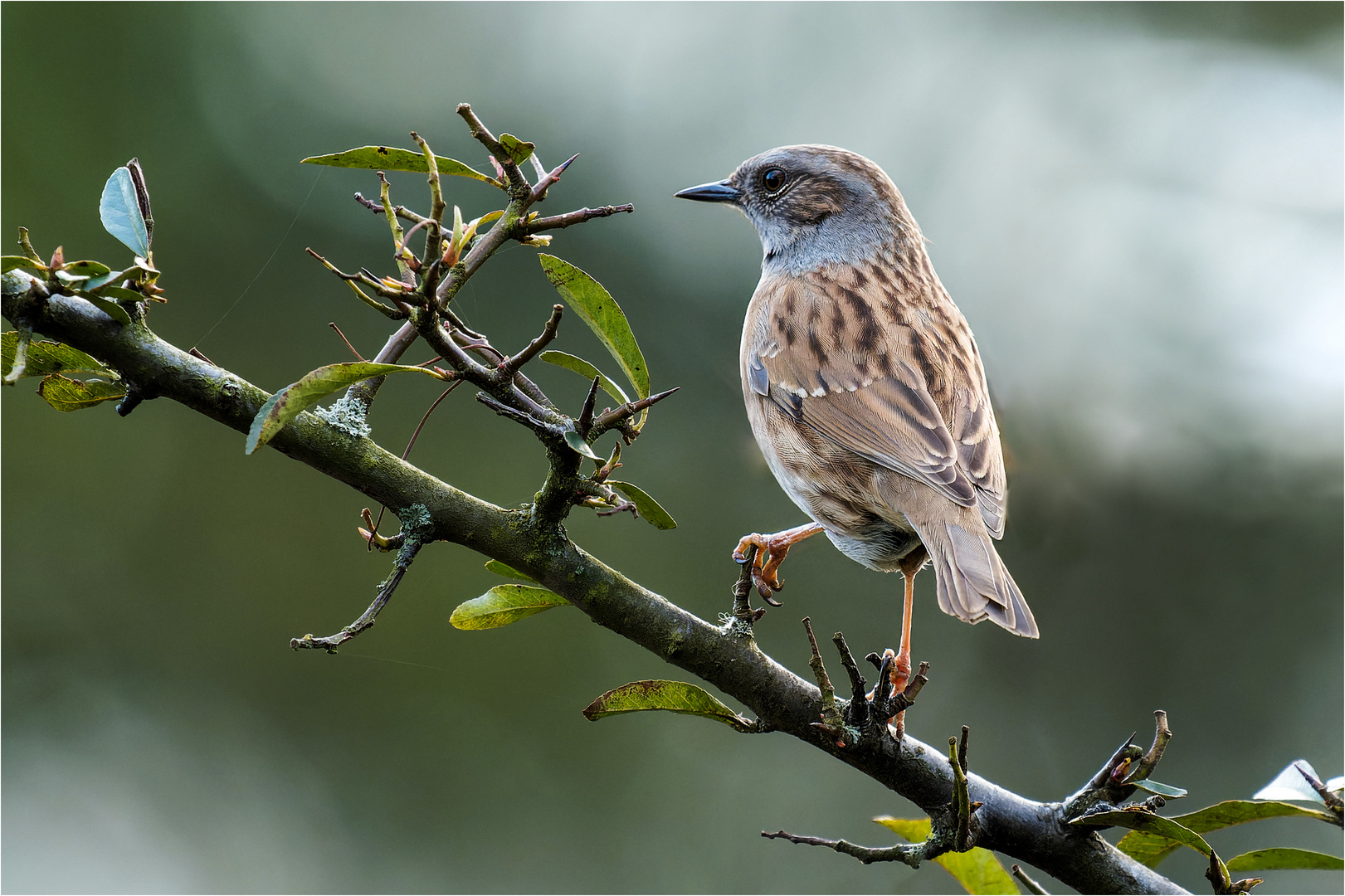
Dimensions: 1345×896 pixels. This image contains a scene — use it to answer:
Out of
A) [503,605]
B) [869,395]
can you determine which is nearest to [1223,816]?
[869,395]

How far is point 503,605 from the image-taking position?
2354 millimetres

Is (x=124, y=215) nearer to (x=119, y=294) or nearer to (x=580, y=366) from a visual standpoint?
(x=119, y=294)

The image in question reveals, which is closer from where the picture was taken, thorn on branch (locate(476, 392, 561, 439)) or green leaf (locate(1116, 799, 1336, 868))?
thorn on branch (locate(476, 392, 561, 439))

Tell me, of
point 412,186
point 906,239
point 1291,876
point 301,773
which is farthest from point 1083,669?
point 412,186

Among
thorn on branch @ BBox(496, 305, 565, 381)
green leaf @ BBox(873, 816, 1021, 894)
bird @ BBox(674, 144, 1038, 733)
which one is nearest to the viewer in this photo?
thorn on branch @ BBox(496, 305, 565, 381)

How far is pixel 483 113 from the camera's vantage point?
7.88 meters

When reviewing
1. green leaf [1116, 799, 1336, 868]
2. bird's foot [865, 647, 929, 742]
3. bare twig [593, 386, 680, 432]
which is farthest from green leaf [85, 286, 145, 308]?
green leaf [1116, 799, 1336, 868]

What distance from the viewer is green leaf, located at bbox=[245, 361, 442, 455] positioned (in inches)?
66.9

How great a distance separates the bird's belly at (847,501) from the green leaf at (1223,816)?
1.07 meters

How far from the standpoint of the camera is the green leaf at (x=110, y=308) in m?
1.82

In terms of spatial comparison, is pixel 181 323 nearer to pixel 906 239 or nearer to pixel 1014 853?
pixel 906 239

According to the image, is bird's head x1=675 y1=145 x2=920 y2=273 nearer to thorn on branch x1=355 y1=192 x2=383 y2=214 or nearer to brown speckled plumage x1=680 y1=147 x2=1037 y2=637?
brown speckled plumage x1=680 y1=147 x2=1037 y2=637

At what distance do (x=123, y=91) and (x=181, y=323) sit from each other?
2059mm

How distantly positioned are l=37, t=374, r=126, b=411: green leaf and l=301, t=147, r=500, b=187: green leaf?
2.10 feet
